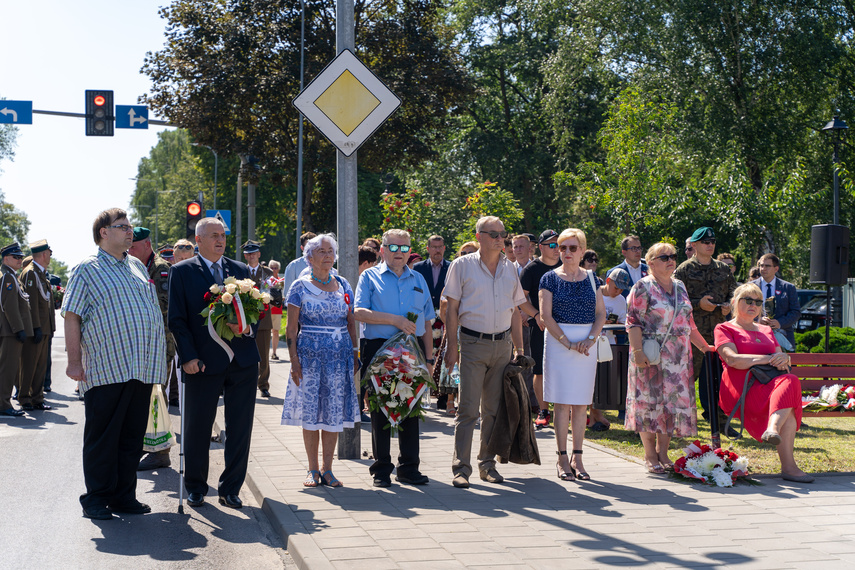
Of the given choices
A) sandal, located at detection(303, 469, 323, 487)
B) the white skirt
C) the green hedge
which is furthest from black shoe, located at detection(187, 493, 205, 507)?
the green hedge

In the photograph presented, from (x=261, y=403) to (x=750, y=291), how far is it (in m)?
6.92

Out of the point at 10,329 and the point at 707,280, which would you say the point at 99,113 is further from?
the point at 707,280

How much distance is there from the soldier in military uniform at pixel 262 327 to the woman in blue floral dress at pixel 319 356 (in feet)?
12.0

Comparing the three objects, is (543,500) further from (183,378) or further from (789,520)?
(183,378)

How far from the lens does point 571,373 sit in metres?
7.82

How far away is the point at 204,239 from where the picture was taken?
6984 mm

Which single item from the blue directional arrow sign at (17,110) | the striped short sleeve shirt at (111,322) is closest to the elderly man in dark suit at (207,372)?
the striped short sleeve shirt at (111,322)

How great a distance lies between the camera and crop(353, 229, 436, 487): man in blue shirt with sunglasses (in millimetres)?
7473

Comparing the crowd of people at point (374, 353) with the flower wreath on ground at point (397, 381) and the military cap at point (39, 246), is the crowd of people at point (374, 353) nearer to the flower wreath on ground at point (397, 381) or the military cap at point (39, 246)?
the flower wreath on ground at point (397, 381)

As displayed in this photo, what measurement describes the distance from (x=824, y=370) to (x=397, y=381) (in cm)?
593

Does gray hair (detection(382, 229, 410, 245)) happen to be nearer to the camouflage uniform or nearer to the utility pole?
the utility pole

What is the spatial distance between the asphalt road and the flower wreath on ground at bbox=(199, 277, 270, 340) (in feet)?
4.49

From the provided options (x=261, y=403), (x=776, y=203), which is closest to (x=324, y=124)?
(x=261, y=403)

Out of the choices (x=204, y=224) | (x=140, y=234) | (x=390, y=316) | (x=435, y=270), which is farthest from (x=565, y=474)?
(x=435, y=270)
